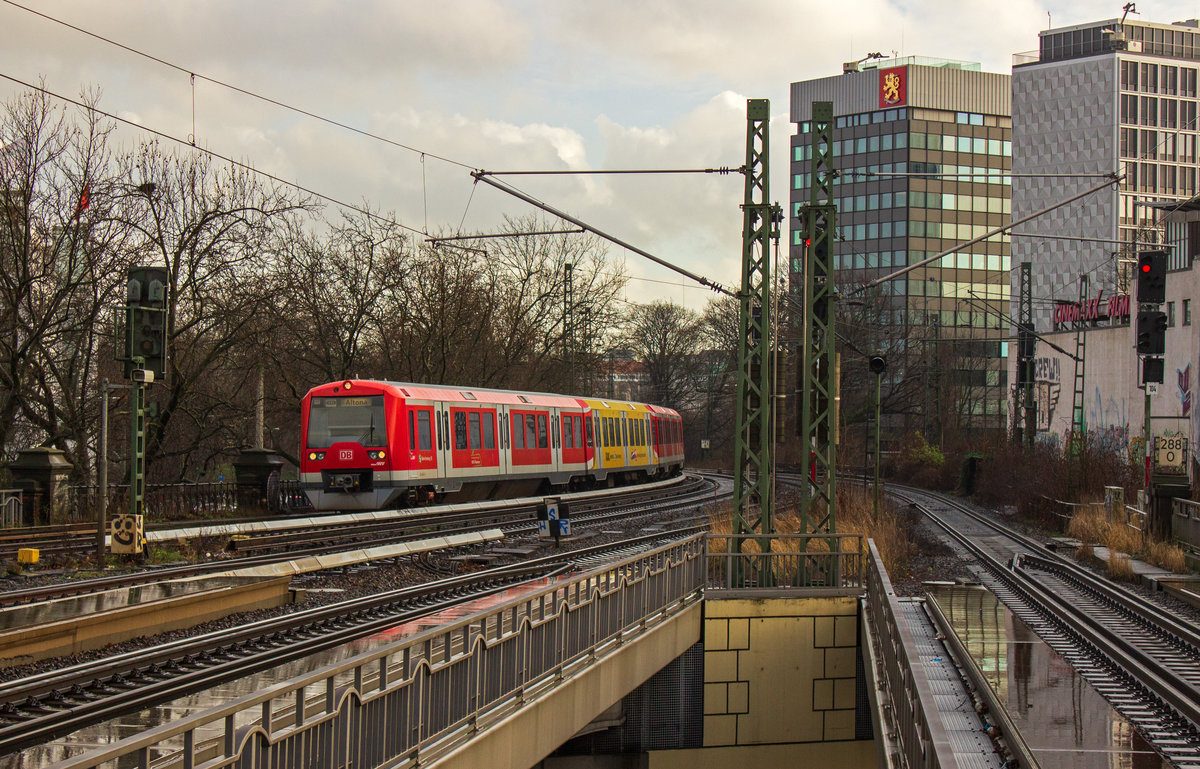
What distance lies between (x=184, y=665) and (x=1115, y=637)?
10.2 meters

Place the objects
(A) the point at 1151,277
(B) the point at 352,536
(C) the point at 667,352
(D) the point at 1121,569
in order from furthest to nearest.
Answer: (C) the point at 667,352
(A) the point at 1151,277
(B) the point at 352,536
(D) the point at 1121,569

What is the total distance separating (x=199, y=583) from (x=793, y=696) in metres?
7.25

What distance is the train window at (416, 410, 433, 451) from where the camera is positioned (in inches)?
1077

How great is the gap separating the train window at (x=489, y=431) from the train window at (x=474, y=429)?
1.21 ft

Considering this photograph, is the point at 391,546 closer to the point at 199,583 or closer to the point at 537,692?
the point at 199,583

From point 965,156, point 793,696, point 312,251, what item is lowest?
point 793,696

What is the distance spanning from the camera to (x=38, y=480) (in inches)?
867

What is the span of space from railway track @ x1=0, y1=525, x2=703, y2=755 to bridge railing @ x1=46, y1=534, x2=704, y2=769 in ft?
6.61

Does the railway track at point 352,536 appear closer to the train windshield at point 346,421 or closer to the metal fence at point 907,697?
the train windshield at point 346,421

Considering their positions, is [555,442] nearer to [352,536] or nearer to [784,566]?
[352,536]

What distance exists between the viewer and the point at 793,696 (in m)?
15.7

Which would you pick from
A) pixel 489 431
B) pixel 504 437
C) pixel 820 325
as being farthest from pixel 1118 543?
pixel 504 437

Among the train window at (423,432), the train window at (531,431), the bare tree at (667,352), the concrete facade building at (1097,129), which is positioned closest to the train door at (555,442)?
the train window at (531,431)

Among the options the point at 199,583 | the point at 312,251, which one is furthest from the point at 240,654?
the point at 312,251
